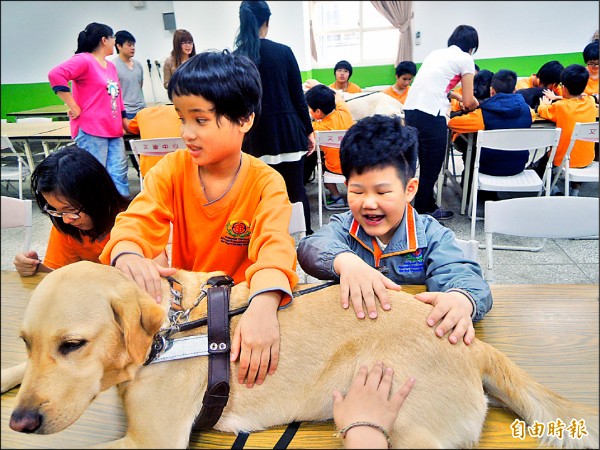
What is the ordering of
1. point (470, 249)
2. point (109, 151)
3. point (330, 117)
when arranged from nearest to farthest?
point (109, 151) < point (470, 249) < point (330, 117)

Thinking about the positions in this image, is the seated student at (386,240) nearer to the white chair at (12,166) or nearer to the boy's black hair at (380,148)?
the boy's black hair at (380,148)

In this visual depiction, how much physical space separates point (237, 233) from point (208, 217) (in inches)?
4.0

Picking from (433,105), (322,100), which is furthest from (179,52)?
(322,100)

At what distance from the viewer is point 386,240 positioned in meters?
1.20

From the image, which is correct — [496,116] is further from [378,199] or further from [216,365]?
[216,365]

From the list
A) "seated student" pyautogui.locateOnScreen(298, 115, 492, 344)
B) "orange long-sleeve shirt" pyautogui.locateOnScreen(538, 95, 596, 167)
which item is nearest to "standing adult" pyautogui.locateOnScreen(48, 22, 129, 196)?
"seated student" pyautogui.locateOnScreen(298, 115, 492, 344)

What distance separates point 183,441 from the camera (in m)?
0.65

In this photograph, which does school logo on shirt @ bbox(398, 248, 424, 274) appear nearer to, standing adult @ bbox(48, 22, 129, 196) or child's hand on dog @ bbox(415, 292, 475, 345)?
child's hand on dog @ bbox(415, 292, 475, 345)

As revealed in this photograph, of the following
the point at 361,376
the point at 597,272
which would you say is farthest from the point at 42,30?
the point at 597,272

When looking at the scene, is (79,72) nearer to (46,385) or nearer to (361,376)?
(46,385)

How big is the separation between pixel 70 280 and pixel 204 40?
45 centimetres

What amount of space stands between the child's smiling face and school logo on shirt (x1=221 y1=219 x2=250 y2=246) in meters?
0.33

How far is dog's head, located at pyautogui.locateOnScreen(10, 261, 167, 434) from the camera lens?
1.82 feet

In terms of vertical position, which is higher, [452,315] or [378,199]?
[378,199]
